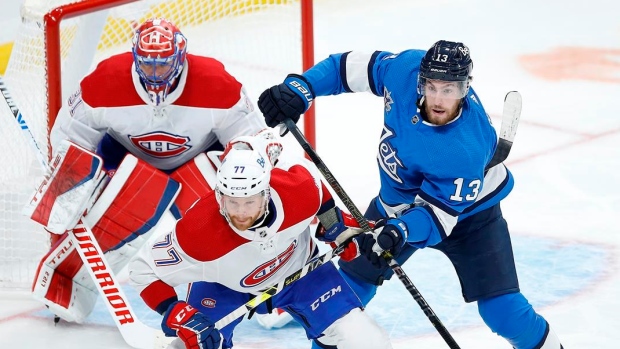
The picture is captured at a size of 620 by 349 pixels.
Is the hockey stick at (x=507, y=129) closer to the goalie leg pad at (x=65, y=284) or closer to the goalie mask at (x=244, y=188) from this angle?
the goalie mask at (x=244, y=188)

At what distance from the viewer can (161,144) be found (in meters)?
3.91

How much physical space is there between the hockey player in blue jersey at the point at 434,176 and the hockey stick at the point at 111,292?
0.71 meters

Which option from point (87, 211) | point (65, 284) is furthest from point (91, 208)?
point (65, 284)

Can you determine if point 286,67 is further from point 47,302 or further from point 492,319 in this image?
point 492,319

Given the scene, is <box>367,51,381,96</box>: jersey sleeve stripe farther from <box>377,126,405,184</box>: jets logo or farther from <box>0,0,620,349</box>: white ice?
<box>0,0,620,349</box>: white ice

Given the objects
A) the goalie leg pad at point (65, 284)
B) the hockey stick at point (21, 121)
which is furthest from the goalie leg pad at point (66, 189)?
the hockey stick at point (21, 121)

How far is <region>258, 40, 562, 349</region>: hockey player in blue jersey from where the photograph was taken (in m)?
3.04

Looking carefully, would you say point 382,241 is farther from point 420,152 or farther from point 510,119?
point 510,119

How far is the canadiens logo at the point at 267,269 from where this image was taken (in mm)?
3084

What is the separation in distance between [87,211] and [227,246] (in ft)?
3.48

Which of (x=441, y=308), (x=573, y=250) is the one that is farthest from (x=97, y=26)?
(x=573, y=250)

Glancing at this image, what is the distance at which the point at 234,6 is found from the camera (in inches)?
192

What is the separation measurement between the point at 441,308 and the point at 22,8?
5.97 feet

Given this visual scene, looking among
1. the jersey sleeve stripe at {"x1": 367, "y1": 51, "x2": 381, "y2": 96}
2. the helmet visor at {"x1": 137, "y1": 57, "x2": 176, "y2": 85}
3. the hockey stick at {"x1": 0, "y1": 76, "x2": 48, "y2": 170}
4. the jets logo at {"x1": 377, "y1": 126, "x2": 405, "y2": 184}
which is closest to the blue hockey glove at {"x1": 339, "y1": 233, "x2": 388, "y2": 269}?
the jets logo at {"x1": 377, "y1": 126, "x2": 405, "y2": 184}
